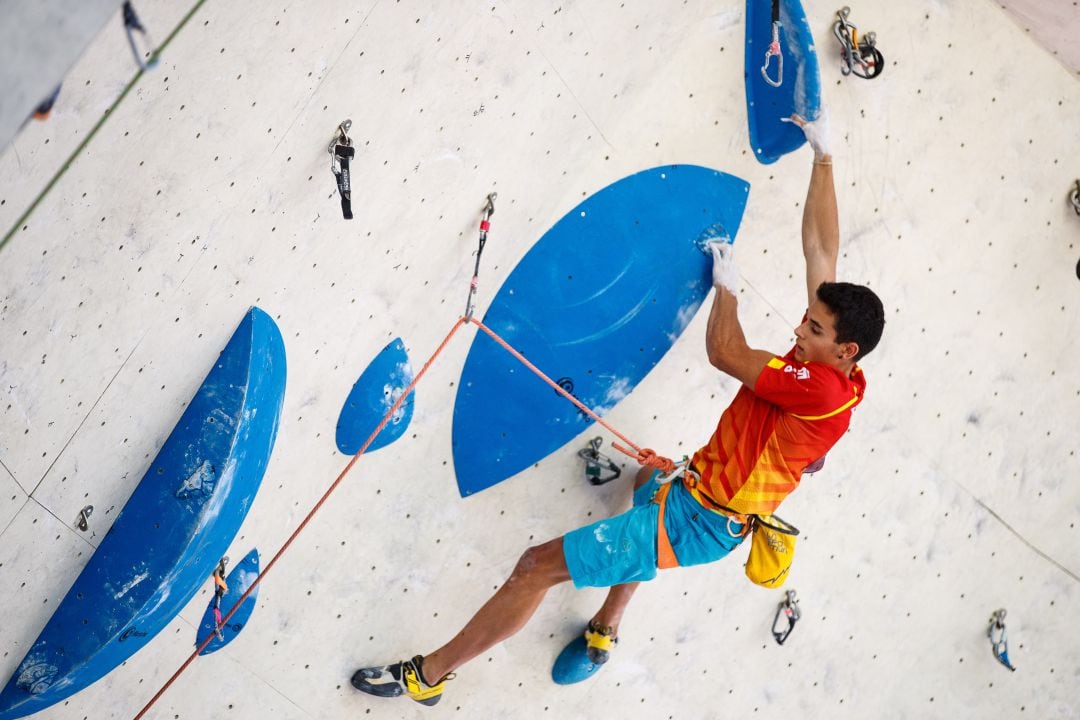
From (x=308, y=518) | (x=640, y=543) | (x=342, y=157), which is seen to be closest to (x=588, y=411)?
(x=640, y=543)

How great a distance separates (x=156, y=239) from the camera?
7.77ft

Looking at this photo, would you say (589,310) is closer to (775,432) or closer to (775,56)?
(775,432)

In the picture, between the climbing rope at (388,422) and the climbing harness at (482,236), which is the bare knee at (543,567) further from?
the climbing harness at (482,236)

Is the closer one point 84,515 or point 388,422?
point 84,515

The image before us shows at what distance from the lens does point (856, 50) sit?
118 inches

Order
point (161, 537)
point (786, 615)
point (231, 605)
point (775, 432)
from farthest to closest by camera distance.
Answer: point (786, 615), point (231, 605), point (775, 432), point (161, 537)

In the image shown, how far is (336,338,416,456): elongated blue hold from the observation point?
106 inches

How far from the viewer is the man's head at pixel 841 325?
2443mm

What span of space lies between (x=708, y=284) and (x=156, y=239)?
1.39m

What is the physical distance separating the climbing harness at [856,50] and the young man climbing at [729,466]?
26cm

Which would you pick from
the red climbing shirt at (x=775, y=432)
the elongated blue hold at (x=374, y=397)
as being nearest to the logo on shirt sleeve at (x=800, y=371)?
the red climbing shirt at (x=775, y=432)

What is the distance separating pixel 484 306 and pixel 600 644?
962 millimetres

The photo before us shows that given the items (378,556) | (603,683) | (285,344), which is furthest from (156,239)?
(603,683)

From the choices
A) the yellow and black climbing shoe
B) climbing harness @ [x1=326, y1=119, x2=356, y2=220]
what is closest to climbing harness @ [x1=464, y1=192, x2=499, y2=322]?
climbing harness @ [x1=326, y1=119, x2=356, y2=220]
